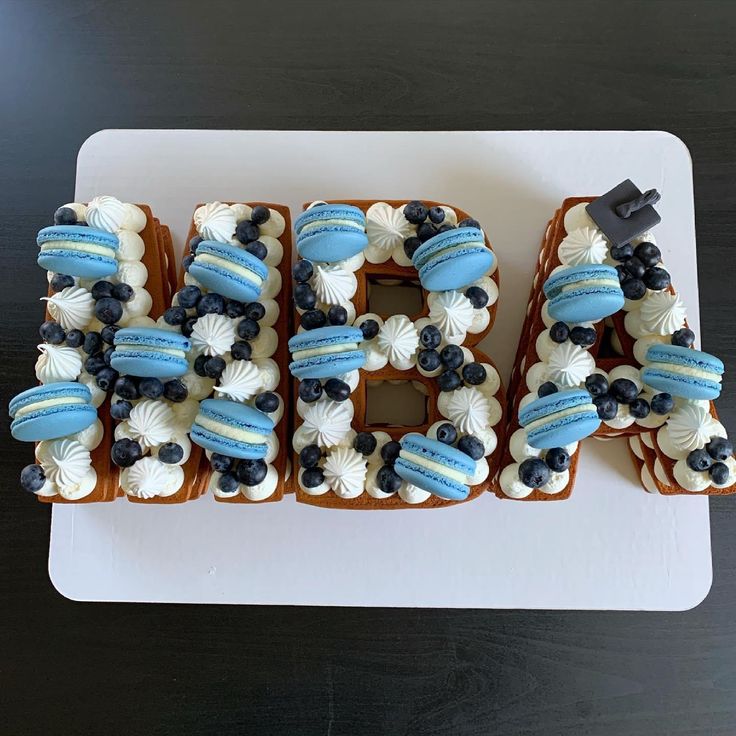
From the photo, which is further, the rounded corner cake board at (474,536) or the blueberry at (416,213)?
the rounded corner cake board at (474,536)

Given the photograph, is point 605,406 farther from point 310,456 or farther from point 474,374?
point 310,456

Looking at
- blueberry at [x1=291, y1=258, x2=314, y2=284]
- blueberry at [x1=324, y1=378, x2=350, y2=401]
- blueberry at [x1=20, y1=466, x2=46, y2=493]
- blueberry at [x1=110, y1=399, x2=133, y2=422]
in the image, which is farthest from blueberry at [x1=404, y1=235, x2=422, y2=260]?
blueberry at [x1=20, y1=466, x2=46, y2=493]

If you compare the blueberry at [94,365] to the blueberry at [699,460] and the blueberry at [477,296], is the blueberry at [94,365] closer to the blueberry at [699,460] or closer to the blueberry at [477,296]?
the blueberry at [477,296]

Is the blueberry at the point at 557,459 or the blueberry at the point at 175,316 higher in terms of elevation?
the blueberry at the point at 175,316

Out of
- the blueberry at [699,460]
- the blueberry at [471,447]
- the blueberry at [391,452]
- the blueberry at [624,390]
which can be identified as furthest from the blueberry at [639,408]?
the blueberry at [391,452]

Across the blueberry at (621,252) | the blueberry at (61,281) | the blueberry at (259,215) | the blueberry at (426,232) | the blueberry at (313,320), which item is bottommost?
the blueberry at (313,320)

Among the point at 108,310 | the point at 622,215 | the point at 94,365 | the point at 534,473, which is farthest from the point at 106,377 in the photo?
the point at 622,215

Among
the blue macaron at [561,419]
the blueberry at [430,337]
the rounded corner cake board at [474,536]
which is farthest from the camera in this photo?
the rounded corner cake board at [474,536]

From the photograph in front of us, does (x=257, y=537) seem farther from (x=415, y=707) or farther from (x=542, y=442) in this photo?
(x=542, y=442)
